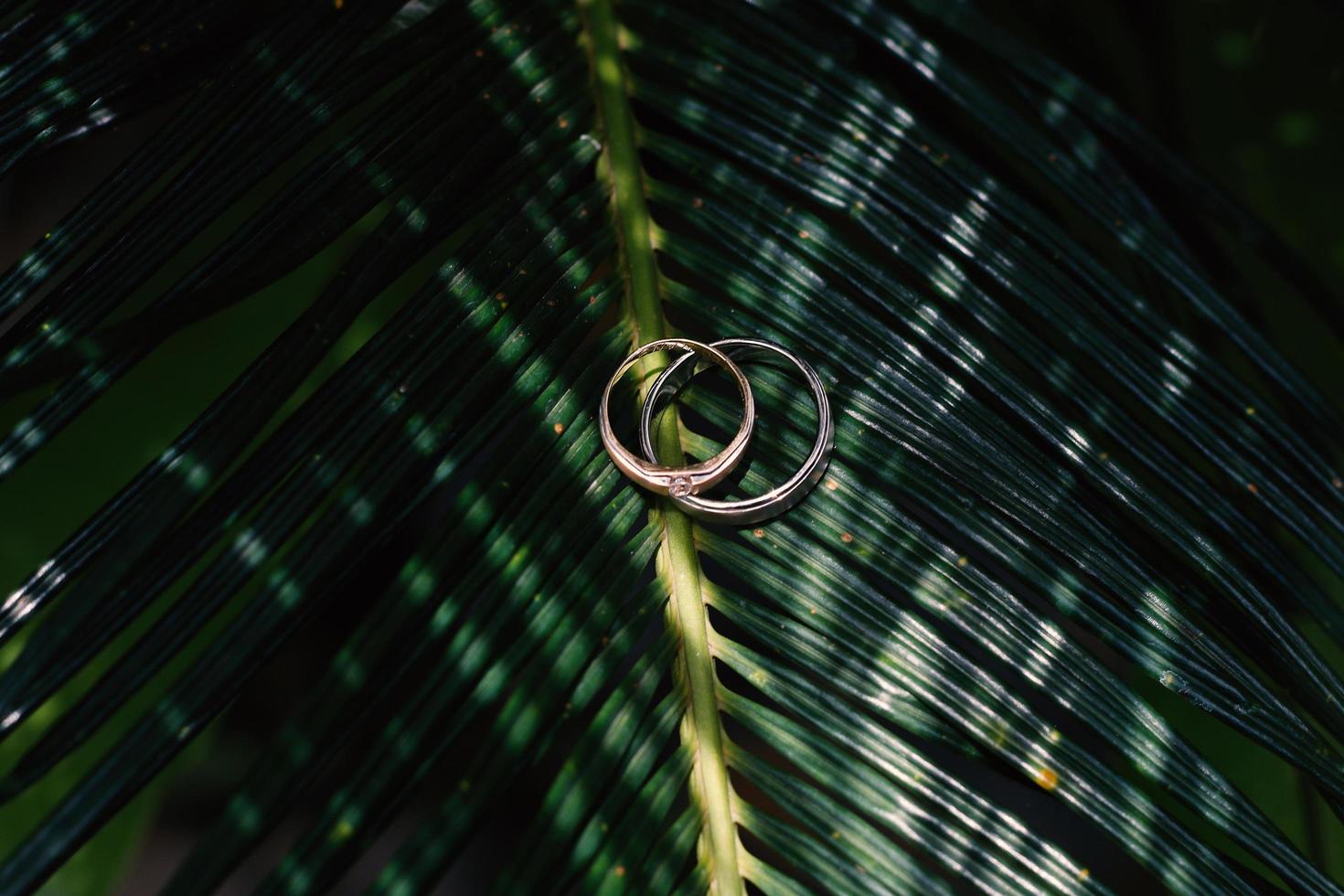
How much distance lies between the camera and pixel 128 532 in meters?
0.48

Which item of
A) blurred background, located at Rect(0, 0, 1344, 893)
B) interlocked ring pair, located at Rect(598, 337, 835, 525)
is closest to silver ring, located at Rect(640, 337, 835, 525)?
interlocked ring pair, located at Rect(598, 337, 835, 525)

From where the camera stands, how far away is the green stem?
0.54 m

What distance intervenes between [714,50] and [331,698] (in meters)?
0.49

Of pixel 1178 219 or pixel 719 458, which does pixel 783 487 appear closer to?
pixel 719 458

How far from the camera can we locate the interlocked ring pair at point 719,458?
0.58 m

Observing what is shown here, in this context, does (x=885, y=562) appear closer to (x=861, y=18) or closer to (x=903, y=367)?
(x=903, y=367)

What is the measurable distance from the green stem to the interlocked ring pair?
0.02 meters

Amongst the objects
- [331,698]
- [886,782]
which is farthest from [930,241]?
[331,698]

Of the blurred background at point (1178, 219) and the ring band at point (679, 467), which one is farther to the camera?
the blurred background at point (1178, 219)

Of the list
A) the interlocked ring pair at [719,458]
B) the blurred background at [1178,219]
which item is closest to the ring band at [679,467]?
the interlocked ring pair at [719,458]

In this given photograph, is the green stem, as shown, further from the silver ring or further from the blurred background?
the blurred background

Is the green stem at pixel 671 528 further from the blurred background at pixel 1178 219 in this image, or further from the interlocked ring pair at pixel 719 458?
the blurred background at pixel 1178 219

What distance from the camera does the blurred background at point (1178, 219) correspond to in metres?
0.84

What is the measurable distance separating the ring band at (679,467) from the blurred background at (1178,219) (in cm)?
37
